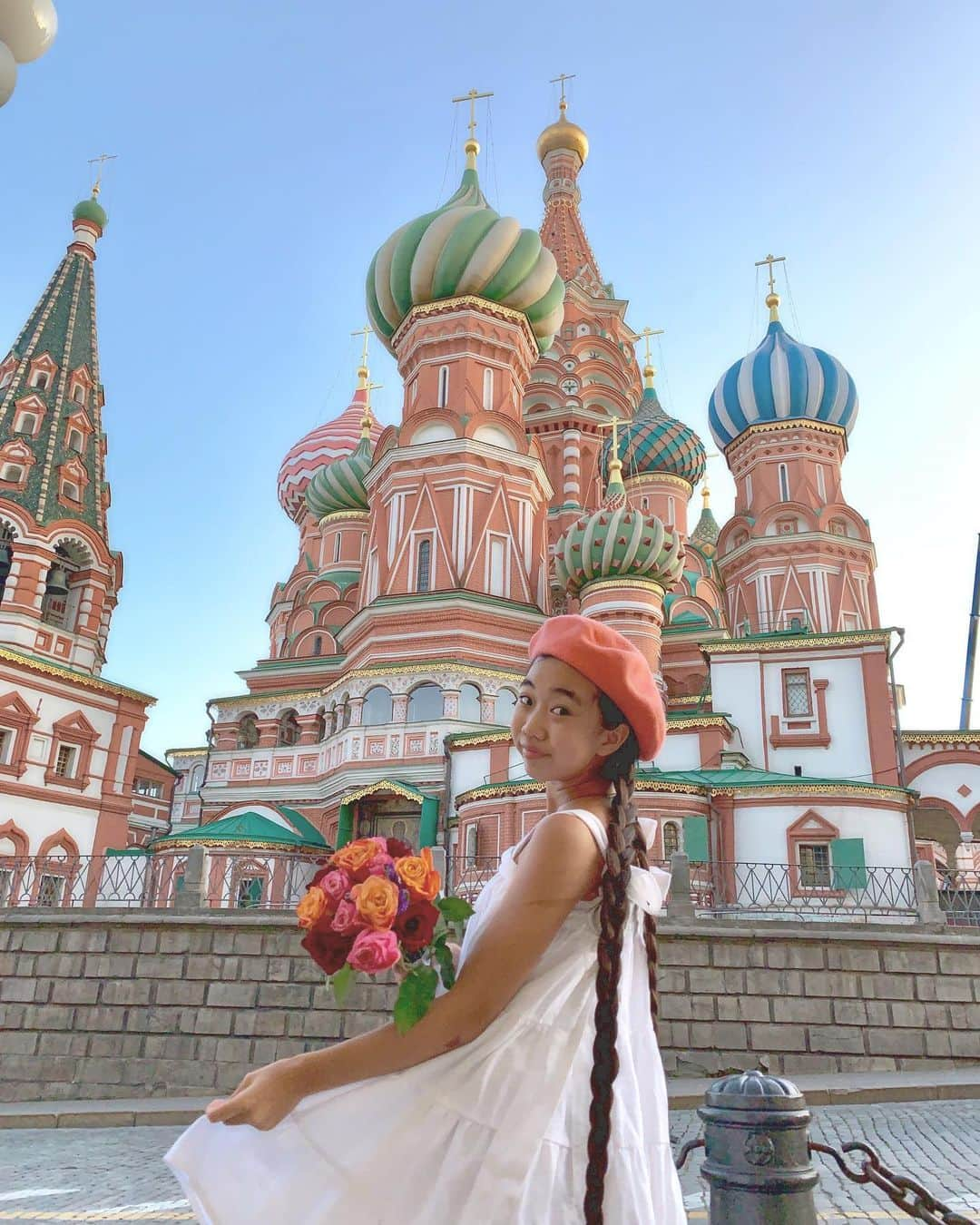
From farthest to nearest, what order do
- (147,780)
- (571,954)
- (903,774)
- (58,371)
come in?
1. (147,780)
2. (58,371)
3. (903,774)
4. (571,954)

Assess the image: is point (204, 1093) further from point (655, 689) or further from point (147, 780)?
point (147, 780)

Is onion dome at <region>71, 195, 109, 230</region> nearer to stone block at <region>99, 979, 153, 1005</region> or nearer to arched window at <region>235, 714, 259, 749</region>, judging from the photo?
arched window at <region>235, 714, 259, 749</region>

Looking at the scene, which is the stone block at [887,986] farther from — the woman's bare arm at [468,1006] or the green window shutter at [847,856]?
the woman's bare arm at [468,1006]

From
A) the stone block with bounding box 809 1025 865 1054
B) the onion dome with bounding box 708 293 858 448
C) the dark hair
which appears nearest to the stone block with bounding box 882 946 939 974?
the stone block with bounding box 809 1025 865 1054

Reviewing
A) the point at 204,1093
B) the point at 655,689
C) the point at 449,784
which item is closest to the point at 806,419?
the point at 449,784

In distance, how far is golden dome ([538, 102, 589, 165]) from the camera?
43031mm

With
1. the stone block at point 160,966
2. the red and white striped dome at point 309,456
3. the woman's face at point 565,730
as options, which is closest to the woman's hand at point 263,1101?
the woman's face at point 565,730

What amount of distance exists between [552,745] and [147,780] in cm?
3797

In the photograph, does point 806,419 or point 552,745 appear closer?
point 552,745

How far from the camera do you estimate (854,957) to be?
432 inches

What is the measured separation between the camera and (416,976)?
205 cm

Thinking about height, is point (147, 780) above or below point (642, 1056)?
above

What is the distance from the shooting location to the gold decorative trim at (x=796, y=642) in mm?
19797

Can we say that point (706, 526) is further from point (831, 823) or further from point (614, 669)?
point (614, 669)
